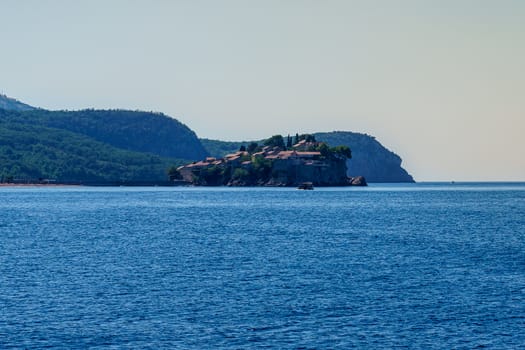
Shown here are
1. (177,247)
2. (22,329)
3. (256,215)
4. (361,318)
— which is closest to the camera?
(22,329)

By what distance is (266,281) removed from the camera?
181 feet

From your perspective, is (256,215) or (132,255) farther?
(256,215)

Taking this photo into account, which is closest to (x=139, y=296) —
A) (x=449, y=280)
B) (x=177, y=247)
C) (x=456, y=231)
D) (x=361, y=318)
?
(x=361, y=318)

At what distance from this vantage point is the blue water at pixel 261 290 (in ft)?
127

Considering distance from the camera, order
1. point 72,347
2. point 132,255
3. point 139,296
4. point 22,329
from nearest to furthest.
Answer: point 72,347
point 22,329
point 139,296
point 132,255

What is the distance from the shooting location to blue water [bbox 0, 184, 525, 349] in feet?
127

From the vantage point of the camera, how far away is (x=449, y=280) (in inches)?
2224

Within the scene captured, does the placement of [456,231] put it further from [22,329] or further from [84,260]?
[22,329]

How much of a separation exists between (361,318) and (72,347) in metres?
15.0

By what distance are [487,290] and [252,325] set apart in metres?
18.5

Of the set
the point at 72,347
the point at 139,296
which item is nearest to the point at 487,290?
the point at 139,296

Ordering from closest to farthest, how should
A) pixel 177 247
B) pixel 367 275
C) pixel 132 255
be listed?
pixel 367 275
pixel 132 255
pixel 177 247

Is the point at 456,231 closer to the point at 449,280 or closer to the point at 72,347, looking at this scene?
the point at 449,280

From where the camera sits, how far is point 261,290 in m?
51.1
